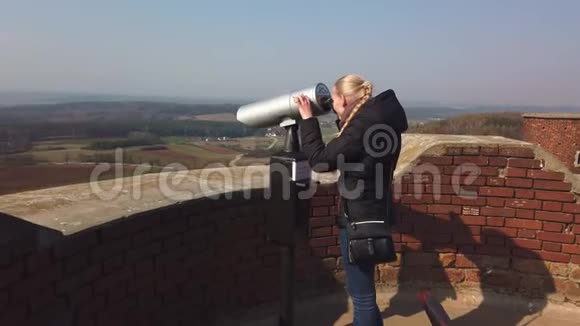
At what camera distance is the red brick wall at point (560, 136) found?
17.0 meters

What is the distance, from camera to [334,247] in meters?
3.65

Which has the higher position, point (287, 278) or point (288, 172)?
point (288, 172)

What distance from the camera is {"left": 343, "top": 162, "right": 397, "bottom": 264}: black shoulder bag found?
239 cm

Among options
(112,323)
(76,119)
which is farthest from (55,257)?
(76,119)

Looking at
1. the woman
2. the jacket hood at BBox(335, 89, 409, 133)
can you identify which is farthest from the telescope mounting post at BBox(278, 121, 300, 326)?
the jacket hood at BBox(335, 89, 409, 133)

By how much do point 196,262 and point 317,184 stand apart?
3.34ft

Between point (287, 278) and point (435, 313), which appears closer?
point (287, 278)

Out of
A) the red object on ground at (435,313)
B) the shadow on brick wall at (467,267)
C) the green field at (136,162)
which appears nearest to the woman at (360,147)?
the green field at (136,162)

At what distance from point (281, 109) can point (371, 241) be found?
818 millimetres

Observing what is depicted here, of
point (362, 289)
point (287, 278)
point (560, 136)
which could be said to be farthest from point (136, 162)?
point (560, 136)

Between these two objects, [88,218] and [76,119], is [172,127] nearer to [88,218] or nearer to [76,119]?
[76,119]

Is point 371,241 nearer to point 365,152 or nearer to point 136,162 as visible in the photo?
point 365,152

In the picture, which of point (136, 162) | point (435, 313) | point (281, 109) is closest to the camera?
point (281, 109)

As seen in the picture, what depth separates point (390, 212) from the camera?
2.63 m
